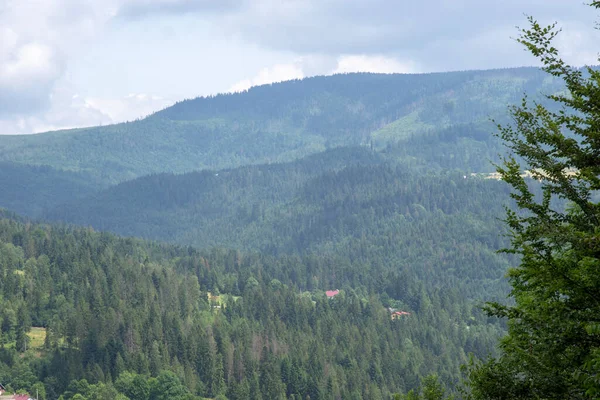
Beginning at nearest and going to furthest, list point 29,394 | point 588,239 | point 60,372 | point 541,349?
point 588,239
point 541,349
point 29,394
point 60,372

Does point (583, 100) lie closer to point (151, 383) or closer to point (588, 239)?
point (588, 239)

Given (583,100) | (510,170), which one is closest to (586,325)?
(510,170)

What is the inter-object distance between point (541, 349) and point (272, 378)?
504 feet

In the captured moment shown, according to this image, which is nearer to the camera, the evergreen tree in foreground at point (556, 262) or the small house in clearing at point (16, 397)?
the evergreen tree in foreground at point (556, 262)

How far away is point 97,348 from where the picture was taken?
607ft

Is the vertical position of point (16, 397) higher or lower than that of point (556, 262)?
lower

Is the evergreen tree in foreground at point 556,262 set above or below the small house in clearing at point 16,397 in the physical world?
above

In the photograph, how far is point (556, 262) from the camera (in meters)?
23.1

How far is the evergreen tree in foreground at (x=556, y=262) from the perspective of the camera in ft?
75.8

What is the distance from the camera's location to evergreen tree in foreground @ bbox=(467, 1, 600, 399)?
75.8ft

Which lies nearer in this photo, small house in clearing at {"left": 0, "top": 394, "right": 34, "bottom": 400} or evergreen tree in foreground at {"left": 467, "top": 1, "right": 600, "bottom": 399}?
evergreen tree in foreground at {"left": 467, "top": 1, "right": 600, "bottom": 399}

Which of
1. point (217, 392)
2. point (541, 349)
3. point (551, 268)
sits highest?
point (551, 268)

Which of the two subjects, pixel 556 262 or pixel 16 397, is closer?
pixel 556 262

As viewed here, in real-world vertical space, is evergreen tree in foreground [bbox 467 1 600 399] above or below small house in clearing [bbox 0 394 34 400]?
above
